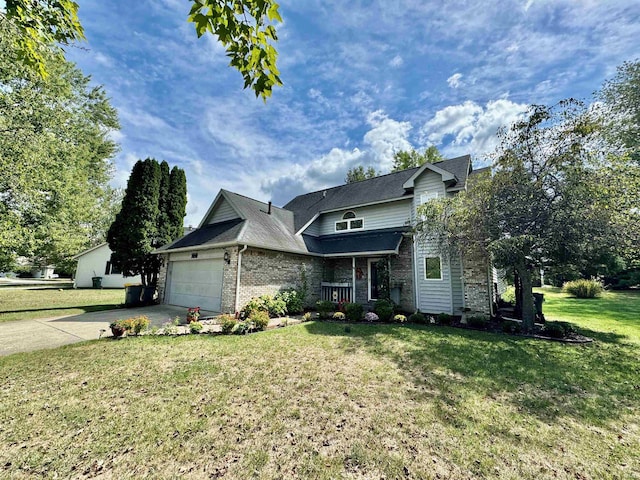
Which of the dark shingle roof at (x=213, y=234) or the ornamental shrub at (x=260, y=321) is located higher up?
the dark shingle roof at (x=213, y=234)

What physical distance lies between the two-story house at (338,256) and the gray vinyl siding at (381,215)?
0.05 meters

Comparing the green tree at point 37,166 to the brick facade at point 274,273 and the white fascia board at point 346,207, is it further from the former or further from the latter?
the white fascia board at point 346,207

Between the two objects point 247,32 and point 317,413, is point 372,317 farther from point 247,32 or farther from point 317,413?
point 247,32

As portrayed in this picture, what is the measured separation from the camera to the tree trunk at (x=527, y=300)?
9094 mm

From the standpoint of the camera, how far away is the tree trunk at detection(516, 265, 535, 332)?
9.09 meters

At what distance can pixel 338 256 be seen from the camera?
13680 mm

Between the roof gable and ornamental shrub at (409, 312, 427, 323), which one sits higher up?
the roof gable

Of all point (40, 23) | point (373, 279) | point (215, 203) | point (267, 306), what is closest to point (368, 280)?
point (373, 279)

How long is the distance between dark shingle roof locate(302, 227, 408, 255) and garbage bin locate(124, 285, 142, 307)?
30.4ft

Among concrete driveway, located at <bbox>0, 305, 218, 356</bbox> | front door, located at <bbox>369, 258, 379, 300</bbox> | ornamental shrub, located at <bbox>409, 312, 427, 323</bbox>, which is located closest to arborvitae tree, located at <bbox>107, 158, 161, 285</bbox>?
concrete driveway, located at <bbox>0, 305, 218, 356</bbox>

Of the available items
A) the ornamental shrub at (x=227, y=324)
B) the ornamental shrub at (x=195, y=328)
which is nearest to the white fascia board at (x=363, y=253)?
the ornamental shrub at (x=227, y=324)

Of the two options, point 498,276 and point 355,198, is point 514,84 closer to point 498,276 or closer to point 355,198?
point 355,198

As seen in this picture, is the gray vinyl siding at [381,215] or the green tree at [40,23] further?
the gray vinyl siding at [381,215]

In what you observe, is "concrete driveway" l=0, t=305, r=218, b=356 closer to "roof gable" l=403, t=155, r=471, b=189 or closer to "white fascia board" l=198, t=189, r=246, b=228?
"white fascia board" l=198, t=189, r=246, b=228
